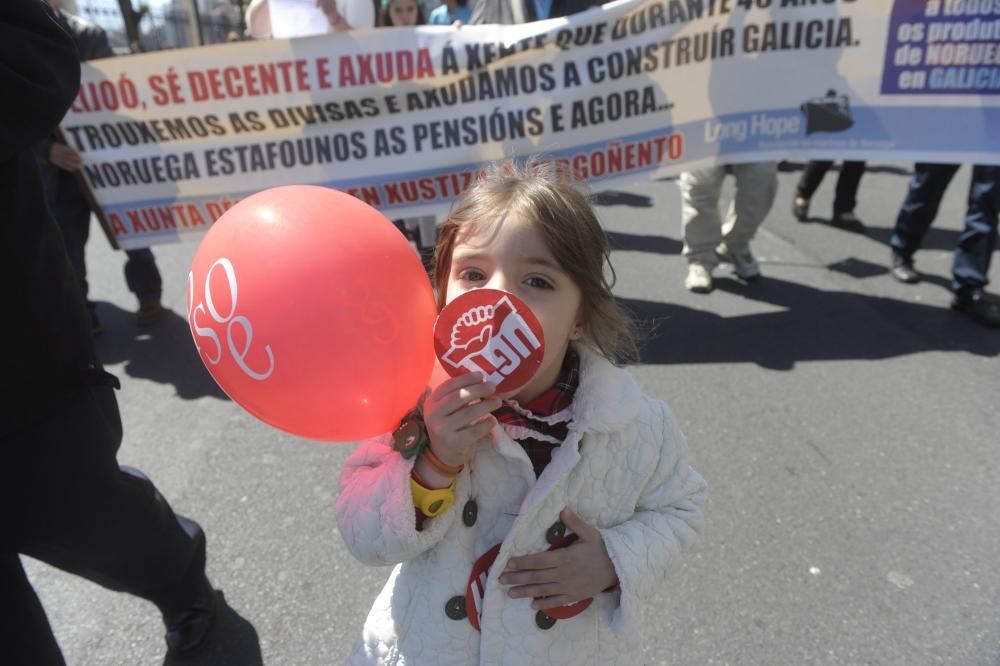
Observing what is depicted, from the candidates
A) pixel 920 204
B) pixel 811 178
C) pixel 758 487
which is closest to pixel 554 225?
pixel 758 487

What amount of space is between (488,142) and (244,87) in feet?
4.13

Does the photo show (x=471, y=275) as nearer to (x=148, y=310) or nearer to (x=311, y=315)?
(x=311, y=315)

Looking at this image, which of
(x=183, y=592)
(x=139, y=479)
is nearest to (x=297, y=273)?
(x=139, y=479)

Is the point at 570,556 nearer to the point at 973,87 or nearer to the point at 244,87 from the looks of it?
the point at 244,87

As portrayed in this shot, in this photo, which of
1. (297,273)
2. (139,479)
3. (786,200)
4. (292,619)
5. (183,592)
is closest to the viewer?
(297,273)

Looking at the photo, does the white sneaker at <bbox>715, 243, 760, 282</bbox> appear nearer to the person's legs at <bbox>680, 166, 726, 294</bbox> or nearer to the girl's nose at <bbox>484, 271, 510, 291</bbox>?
the person's legs at <bbox>680, 166, 726, 294</bbox>

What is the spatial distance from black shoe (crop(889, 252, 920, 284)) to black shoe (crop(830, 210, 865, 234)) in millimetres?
983

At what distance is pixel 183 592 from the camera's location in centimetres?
189

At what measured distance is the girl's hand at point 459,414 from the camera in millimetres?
945

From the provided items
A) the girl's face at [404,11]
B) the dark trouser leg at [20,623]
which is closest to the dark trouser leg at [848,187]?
the girl's face at [404,11]

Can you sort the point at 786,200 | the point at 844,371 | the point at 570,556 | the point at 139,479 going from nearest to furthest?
the point at 570,556, the point at 139,479, the point at 844,371, the point at 786,200

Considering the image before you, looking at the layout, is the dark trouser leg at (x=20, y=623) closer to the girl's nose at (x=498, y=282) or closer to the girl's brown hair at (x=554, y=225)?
the girl's brown hair at (x=554, y=225)

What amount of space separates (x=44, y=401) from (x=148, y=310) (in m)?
2.97

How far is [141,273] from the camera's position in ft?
13.2
